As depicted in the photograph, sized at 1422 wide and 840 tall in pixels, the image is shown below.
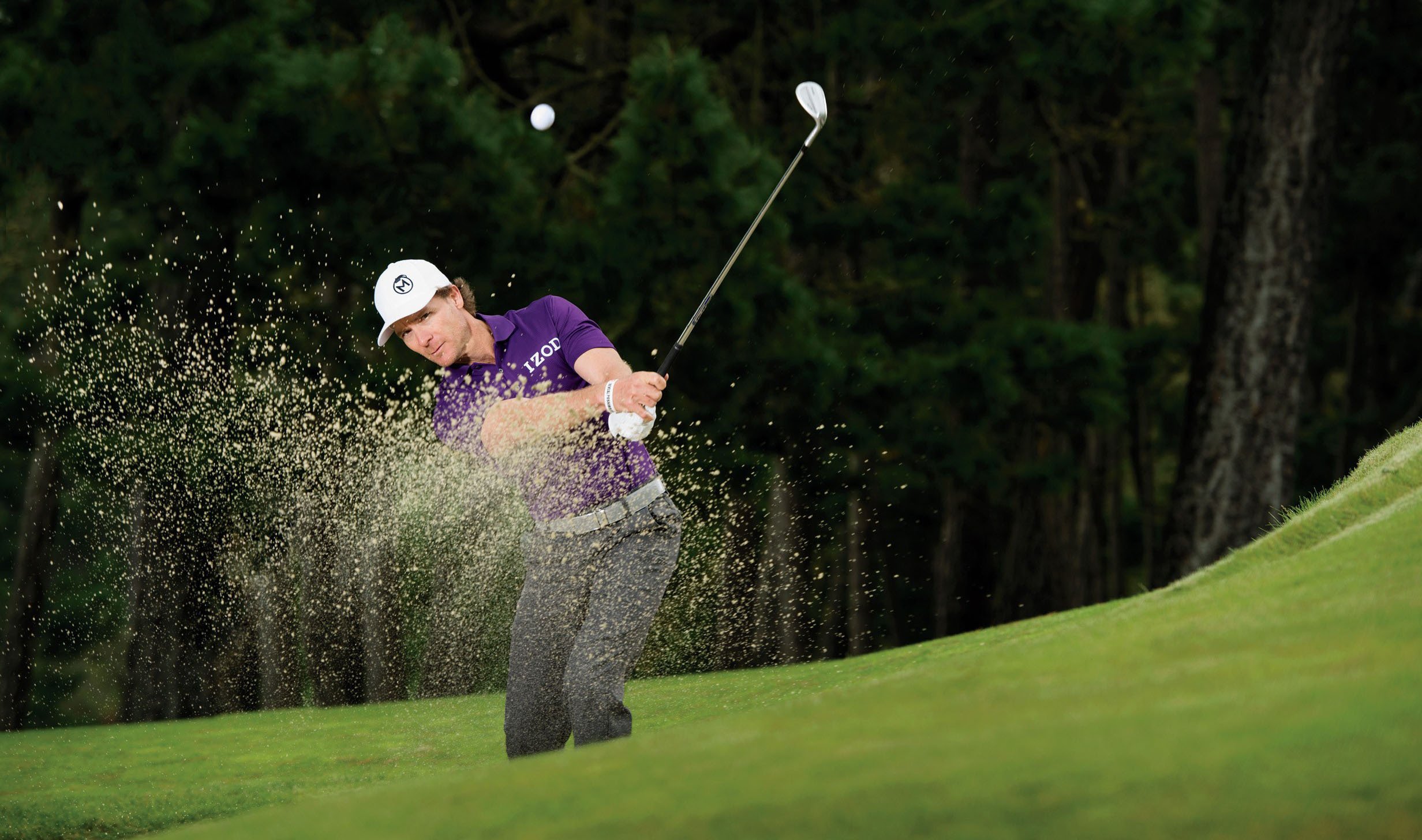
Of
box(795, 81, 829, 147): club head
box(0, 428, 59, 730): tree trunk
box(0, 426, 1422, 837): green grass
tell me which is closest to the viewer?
box(0, 426, 1422, 837): green grass

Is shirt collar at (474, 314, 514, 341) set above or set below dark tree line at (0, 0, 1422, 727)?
below

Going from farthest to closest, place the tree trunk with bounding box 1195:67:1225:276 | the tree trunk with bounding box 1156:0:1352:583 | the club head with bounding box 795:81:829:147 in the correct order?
1. the tree trunk with bounding box 1195:67:1225:276
2. the tree trunk with bounding box 1156:0:1352:583
3. the club head with bounding box 795:81:829:147

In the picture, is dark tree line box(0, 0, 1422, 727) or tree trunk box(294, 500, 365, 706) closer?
dark tree line box(0, 0, 1422, 727)

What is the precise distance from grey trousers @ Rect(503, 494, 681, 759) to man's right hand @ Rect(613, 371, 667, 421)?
464 millimetres

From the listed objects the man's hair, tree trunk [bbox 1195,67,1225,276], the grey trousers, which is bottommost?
the grey trousers

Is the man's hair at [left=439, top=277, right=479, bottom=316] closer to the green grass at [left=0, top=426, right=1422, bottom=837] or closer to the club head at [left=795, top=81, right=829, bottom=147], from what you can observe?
the green grass at [left=0, top=426, right=1422, bottom=837]

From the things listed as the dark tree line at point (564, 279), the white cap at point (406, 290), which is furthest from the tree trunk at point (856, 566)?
the white cap at point (406, 290)

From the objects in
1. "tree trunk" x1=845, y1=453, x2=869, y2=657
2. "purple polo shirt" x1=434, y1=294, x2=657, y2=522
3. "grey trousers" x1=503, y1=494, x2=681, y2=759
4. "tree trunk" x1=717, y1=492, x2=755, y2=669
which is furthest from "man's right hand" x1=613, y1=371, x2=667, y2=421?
"tree trunk" x1=717, y1=492, x2=755, y2=669

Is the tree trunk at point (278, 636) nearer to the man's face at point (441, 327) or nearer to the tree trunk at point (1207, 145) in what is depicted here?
the man's face at point (441, 327)

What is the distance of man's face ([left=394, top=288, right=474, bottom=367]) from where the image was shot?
203 inches

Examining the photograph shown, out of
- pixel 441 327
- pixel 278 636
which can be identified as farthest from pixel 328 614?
pixel 441 327

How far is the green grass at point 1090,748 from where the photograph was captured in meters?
3.00

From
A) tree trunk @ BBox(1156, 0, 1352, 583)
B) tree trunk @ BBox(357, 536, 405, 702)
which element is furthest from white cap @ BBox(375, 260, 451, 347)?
tree trunk @ BBox(1156, 0, 1352, 583)

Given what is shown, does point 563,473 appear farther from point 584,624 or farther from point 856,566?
point 856,566
